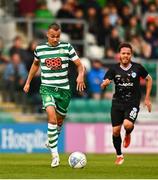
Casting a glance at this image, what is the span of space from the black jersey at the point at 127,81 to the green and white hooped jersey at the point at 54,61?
0.92 meters

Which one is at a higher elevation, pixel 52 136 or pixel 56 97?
pixel 56 97

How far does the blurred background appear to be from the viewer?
24.7 meters

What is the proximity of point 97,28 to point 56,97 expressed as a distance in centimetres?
1286

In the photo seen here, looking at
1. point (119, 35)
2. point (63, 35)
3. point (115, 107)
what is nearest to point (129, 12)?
point (119, 35)

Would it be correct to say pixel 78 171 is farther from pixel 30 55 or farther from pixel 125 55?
pixel 30 55

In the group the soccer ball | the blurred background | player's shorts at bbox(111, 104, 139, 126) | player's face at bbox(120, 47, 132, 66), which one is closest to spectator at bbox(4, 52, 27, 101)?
the blurred background

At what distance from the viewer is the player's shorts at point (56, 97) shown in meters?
15.8

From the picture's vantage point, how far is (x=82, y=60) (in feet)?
87.7

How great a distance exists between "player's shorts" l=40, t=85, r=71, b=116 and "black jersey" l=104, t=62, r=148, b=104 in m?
0.87

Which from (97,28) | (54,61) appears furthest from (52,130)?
(97,28)

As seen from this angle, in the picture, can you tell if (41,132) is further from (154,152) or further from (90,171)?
(90,171)

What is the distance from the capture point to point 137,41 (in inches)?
1121

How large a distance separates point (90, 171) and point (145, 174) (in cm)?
99

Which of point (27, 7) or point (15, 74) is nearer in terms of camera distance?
point (15, 74)
